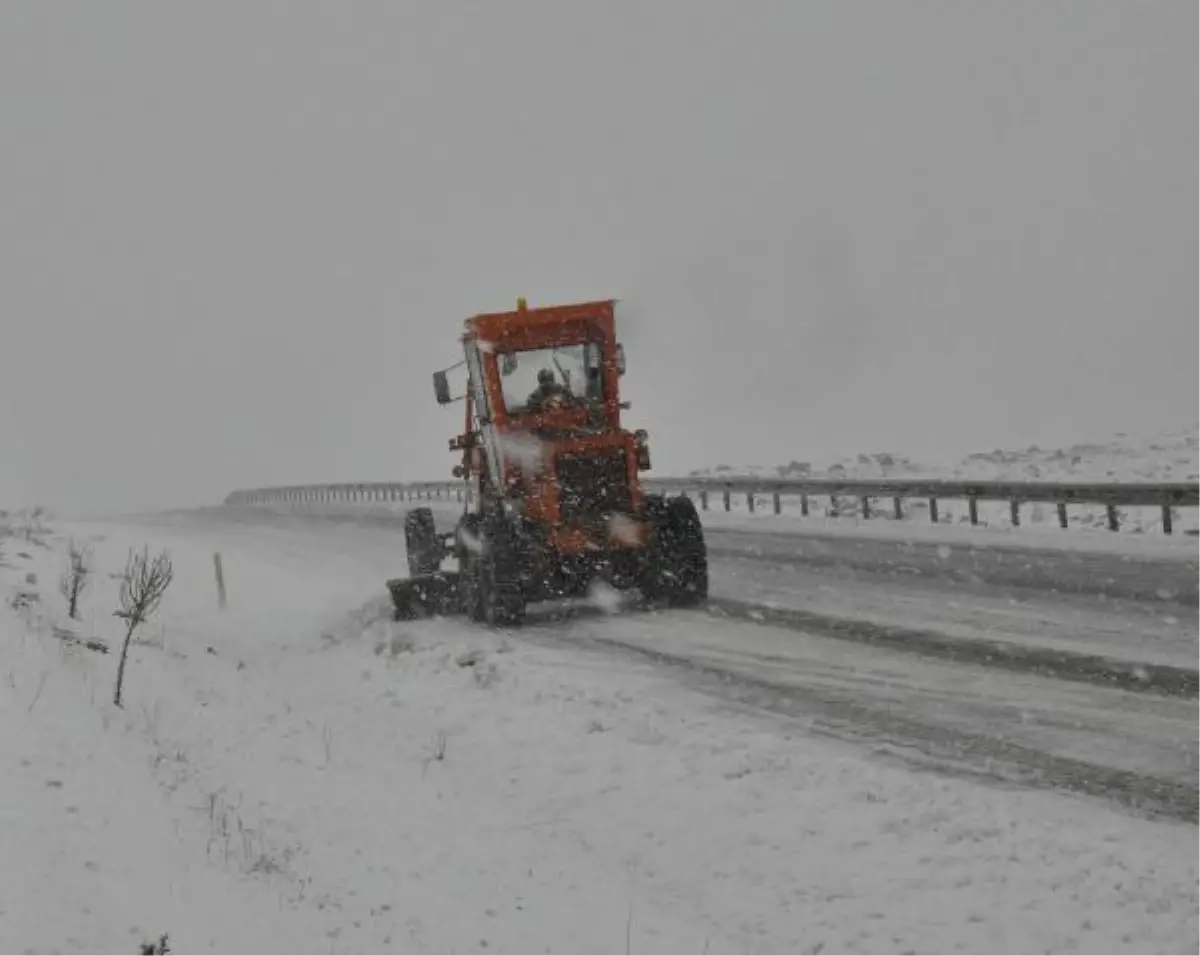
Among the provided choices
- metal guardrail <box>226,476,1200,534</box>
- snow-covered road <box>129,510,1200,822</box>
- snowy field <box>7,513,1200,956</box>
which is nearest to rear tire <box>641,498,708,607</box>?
snow-covered road <box>129,510,1200,822</box>

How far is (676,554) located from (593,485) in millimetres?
1128

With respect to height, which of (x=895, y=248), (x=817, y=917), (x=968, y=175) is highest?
(x=968, y=175)

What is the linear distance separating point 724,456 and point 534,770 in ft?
198

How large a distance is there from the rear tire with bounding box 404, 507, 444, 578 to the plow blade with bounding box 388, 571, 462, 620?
1.01 metres

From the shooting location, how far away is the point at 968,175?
454ft

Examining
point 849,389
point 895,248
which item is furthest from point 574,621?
point 895,248

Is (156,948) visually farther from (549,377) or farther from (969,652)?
(549,377)

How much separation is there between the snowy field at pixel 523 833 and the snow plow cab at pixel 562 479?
2.25m

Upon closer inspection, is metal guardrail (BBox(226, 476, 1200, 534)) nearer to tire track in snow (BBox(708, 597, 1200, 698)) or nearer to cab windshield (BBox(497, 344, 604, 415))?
cab windshield (BBox(497, 344, 604, 415))

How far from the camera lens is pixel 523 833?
7.38 metres

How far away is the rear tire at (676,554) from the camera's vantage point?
1362 centimetres

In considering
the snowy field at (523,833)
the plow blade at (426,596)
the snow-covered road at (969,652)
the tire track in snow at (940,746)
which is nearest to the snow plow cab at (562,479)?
the snow-covered road at (969,652)

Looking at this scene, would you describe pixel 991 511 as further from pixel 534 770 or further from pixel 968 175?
pixel 968 175

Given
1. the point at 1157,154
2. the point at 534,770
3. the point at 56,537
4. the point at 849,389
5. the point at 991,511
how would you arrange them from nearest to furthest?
the point at 534,770
the point at 991,511
the point at 56,537
the point at 849,389
the point at 1157,154
